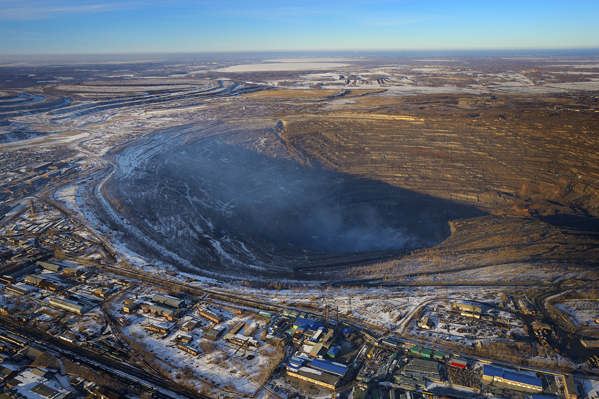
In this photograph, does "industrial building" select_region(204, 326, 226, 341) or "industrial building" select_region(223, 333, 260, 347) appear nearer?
"industrial building" select_region(223, 333, 260, 347)

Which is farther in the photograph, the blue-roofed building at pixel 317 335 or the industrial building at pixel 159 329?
the industrial building at pixel 159 329

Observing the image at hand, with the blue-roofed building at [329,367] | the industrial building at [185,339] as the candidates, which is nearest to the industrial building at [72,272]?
the industrial building at [185,339]

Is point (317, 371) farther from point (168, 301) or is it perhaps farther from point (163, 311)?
point (168, 301)

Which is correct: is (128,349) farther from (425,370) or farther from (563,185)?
(563,185)

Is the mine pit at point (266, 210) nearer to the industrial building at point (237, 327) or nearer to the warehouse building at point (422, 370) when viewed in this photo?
the industrial building at point (237, 327)

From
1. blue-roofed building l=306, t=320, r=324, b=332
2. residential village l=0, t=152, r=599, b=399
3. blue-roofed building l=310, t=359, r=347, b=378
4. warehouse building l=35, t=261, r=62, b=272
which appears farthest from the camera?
warehouse building l=35, t=261, r=62, b=272

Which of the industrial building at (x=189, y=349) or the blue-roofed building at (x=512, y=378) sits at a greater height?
the blue-roofed building at (x=512, y=378)

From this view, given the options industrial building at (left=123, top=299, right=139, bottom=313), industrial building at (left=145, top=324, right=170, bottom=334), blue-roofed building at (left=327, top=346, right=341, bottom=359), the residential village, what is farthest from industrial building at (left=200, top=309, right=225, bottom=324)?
blue-roofed building at (left=327, top=346, right=341, bottom=359)

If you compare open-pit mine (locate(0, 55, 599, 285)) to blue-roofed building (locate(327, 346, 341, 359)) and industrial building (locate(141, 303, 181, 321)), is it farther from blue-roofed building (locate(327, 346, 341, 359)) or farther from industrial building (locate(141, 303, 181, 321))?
blue-roofed building (locate(327, 346, 341, 359))
